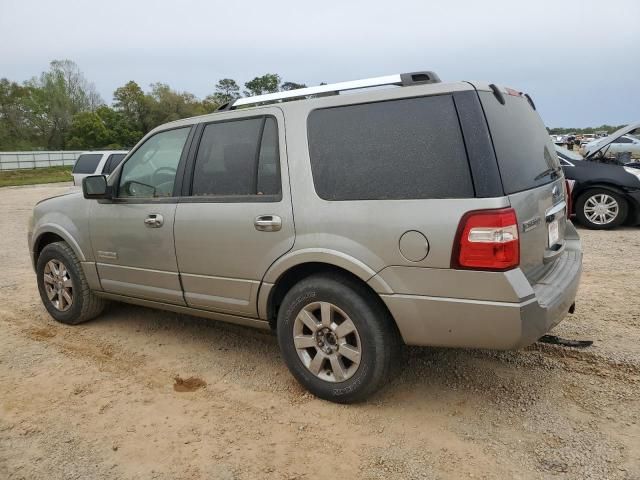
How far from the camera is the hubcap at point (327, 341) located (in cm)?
306

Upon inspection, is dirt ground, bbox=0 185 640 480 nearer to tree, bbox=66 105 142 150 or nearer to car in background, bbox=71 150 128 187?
car in background, bbox=71 150 128 187

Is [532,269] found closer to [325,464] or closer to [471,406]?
[471,406]

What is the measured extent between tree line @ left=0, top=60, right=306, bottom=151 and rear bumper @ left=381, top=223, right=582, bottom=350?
56086 mm

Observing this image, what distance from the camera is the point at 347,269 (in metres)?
2.97

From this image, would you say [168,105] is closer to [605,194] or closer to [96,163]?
[96,163]

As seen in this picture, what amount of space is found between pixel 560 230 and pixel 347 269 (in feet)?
5.09

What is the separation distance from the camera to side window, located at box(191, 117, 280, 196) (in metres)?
3.39

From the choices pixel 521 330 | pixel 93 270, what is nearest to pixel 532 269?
pixel 521 330

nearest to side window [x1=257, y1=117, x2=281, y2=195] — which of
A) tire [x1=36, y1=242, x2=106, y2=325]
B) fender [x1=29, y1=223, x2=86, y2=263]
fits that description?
fender [x1=29, y1=223, x2=86, y2=263]

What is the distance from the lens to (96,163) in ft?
47.1

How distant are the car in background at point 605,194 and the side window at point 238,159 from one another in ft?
22.8

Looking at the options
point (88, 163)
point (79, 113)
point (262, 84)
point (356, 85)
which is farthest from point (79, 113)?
point (356, 85)

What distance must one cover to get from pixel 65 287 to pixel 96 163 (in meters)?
10.7

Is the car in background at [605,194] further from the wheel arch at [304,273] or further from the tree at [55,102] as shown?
the tree at [55,102]
